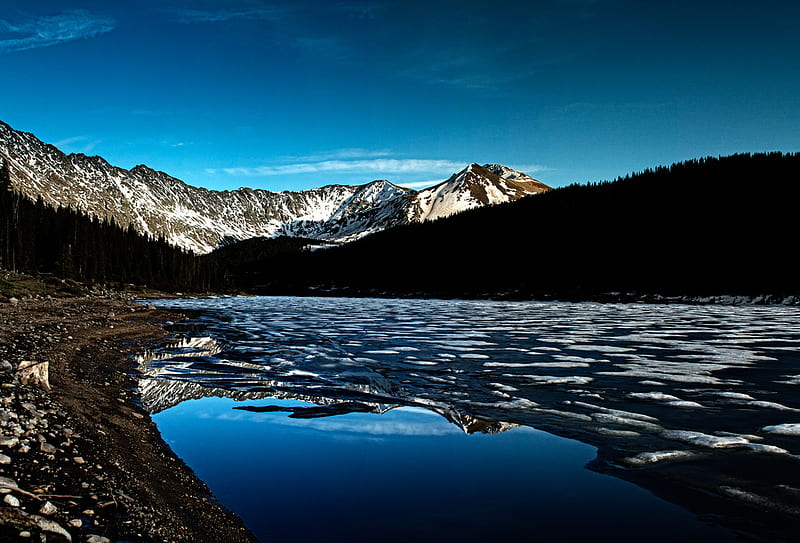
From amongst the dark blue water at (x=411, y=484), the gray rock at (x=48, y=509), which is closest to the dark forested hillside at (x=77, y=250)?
the dark blue water at (x=411, y=484)

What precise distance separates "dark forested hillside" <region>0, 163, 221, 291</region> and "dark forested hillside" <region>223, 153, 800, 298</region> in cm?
6143

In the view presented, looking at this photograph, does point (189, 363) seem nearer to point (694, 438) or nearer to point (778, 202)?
point (694, 438)

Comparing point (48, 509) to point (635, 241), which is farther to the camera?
point (635, 241)

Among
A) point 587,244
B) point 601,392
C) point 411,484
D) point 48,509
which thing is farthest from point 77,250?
point 587,244

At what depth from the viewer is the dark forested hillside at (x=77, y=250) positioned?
6575 centimetres

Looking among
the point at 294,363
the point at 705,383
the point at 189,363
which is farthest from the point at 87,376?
the point at 705,383

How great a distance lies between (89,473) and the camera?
437 centimetres

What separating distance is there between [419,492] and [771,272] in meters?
81.9

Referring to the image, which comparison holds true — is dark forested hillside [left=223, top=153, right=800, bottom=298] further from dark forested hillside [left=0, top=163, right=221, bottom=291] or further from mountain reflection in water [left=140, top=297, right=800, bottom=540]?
mountain reflection in water [left=140, top=297, right=800, bottom=540]

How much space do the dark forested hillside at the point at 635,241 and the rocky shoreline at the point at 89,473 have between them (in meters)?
76.0

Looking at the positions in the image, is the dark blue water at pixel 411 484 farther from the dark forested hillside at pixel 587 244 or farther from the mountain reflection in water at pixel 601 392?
the dark forested hillside at pixel 587 244

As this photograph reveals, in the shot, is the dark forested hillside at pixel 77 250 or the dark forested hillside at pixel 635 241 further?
the dark forested hillside at pixel 635 241

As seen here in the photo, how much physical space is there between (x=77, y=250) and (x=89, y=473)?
89389mm

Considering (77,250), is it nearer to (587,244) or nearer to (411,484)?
(411,484)
